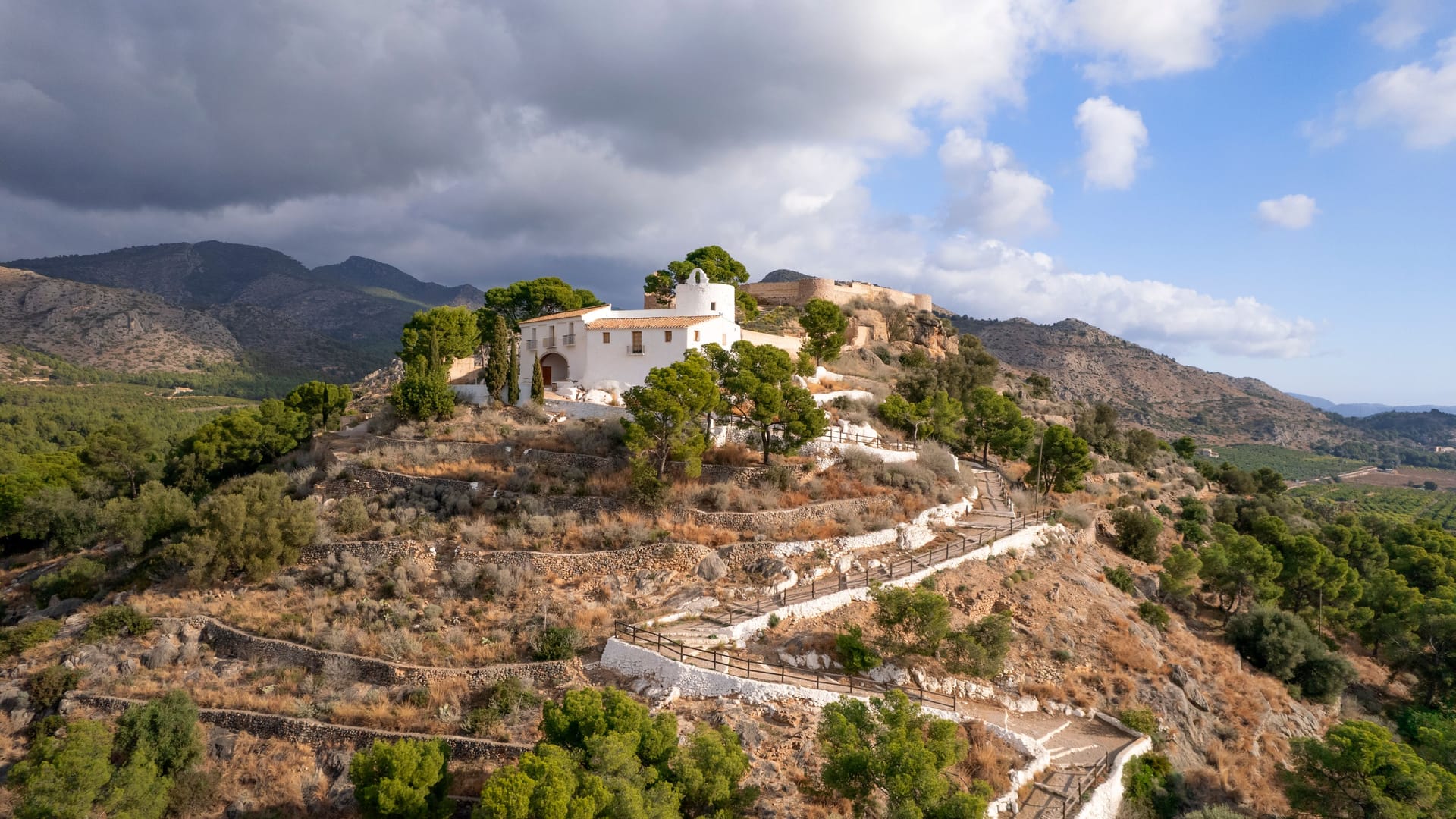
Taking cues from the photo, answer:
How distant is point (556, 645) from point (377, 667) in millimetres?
4459

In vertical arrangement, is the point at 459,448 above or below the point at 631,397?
below

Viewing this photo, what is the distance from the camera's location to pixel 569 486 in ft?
79.0

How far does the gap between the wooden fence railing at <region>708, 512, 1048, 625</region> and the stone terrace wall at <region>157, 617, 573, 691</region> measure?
15.0 ft

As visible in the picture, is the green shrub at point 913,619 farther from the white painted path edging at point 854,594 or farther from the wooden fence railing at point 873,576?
the wooden fence railing at point 873,576

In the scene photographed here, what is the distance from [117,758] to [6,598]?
58.0ft

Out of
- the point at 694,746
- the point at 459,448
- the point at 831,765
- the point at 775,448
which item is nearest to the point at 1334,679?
the point at 775,448

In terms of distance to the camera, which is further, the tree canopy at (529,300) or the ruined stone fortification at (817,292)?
the ruined stone fortification at (817,292)

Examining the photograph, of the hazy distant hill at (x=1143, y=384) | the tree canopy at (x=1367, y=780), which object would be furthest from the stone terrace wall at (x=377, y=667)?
the hazy distant hill at (x=1143, y=384)

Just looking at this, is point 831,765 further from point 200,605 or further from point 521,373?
point 521,373

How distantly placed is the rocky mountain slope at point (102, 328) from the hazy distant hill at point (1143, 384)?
121 metres

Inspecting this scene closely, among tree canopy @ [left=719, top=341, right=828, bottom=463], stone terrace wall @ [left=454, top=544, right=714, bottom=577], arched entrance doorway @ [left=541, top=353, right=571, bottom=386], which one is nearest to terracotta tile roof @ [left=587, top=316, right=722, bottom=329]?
arched entrance doorway @ [left=541, top=353, right=571, bottom=386]

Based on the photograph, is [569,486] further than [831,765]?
Yes

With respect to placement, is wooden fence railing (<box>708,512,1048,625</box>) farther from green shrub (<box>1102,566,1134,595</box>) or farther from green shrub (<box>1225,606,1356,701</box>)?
green shrub (<box>1225,606,1356,701</box>)

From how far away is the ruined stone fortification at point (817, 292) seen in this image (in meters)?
60.0
